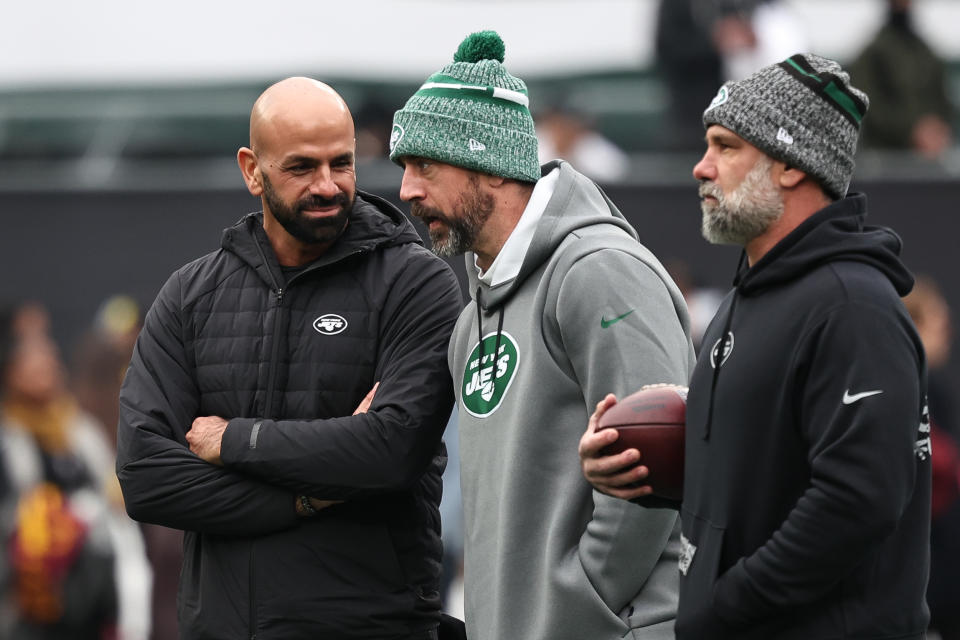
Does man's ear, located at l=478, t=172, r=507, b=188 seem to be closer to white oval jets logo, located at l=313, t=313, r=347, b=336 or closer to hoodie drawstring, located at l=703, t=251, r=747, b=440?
white oval jets logo, located at l=313, t=313, r=347, b=336

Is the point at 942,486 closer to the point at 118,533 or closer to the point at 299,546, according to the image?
the point at 299,546

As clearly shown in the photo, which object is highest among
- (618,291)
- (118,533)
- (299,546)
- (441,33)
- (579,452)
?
(441,33)

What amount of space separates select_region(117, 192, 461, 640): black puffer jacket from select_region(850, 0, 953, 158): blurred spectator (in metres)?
6.26

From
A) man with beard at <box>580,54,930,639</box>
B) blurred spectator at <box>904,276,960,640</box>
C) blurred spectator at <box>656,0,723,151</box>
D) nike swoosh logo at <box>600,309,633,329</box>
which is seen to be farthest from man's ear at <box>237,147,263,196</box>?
blurred spectator at <box>656,0,723,151</box>

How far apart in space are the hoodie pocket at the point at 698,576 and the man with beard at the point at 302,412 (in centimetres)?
103

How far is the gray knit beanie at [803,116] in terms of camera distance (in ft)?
11.6

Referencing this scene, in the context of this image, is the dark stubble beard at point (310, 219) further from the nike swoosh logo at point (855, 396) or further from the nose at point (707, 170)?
the nike swoosh logo at point (855, 396)

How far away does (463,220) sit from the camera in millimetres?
4297

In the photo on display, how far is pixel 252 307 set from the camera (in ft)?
14.9

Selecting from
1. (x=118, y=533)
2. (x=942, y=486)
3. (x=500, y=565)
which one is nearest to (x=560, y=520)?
(x=500, y=565)

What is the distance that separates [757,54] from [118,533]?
15.8 ft

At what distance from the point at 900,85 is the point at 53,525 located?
593 centimetres

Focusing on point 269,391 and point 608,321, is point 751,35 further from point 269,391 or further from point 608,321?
point 608,321

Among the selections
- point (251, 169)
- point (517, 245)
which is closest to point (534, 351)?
point (517, 245)
